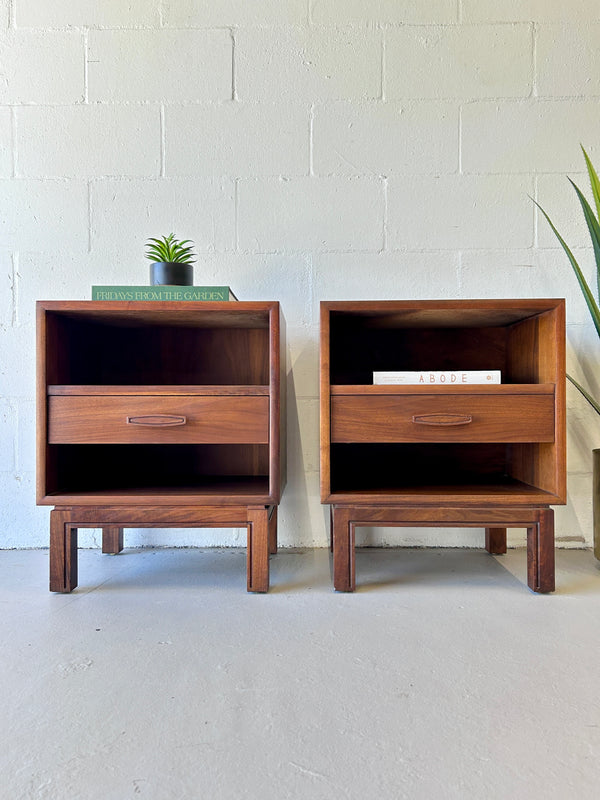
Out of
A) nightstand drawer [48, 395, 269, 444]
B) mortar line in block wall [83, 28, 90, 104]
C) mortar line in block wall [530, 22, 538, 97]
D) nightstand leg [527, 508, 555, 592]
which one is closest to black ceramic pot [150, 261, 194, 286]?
nightstand drawer [48, 395, 269, 444]

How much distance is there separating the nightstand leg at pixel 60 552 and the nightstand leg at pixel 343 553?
551 mm

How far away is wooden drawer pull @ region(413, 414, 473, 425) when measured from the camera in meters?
1.08

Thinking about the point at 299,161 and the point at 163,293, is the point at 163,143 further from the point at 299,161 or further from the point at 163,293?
the point at 163,293

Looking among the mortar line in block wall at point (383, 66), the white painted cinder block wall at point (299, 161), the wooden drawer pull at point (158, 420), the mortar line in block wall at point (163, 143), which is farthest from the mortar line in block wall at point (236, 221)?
the wooden drawer pull at point (158, 420)

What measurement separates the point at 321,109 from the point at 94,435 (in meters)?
1.04

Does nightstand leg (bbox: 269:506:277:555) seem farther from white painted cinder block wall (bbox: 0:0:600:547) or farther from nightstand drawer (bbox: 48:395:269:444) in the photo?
nightstand drawer (bbox: 48:395:269:444)

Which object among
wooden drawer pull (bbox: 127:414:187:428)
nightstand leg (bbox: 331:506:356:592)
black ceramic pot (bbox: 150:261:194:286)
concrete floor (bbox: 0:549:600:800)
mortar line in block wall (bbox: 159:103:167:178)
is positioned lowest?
concrete floor (bbox: 0:549:600:800)

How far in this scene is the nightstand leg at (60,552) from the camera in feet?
3.59

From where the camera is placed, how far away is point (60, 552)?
1098 mm

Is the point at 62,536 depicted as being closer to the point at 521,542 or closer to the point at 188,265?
the point at 188,265

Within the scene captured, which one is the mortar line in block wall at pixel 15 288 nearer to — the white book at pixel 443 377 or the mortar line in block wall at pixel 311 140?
the mortar line in block wall at pixel 311 140

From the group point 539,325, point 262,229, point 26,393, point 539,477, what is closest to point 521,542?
point 539,477

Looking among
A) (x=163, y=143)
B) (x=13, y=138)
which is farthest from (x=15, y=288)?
(x=163, y=143)

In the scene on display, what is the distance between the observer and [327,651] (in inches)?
32.5
